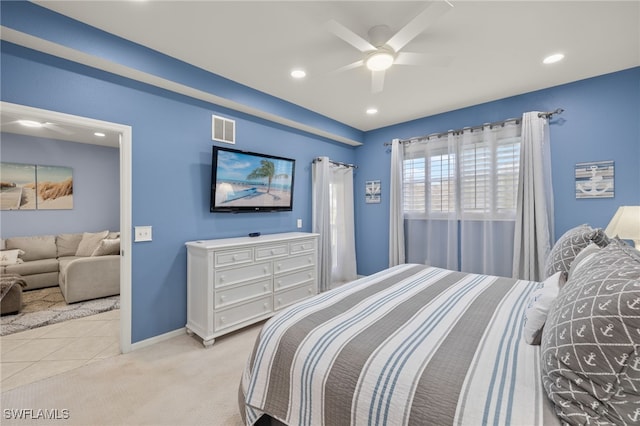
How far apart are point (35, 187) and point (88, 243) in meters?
1.31

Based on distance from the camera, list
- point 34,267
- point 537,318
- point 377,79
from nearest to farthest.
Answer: point 537,318 → point 377,79 → point 34,267

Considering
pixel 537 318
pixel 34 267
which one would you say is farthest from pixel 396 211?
pixel 34 267

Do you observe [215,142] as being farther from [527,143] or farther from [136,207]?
[527,143]

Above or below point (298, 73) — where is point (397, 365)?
below

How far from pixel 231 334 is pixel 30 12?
301 centimetres

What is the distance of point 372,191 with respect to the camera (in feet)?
15.2

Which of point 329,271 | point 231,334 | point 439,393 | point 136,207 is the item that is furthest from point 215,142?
point 439,393

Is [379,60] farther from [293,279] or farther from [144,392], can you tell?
[144,392]

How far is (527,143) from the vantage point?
3.01m

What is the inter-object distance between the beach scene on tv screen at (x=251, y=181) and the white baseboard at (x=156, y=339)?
1379 mm

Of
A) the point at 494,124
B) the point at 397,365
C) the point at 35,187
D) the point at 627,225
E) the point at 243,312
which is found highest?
the point at 494,124

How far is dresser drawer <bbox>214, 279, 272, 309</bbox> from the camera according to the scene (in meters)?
2.57

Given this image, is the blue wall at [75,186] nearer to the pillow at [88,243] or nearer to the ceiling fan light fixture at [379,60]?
the pillow at [88,243]

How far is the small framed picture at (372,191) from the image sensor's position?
15.0ft
